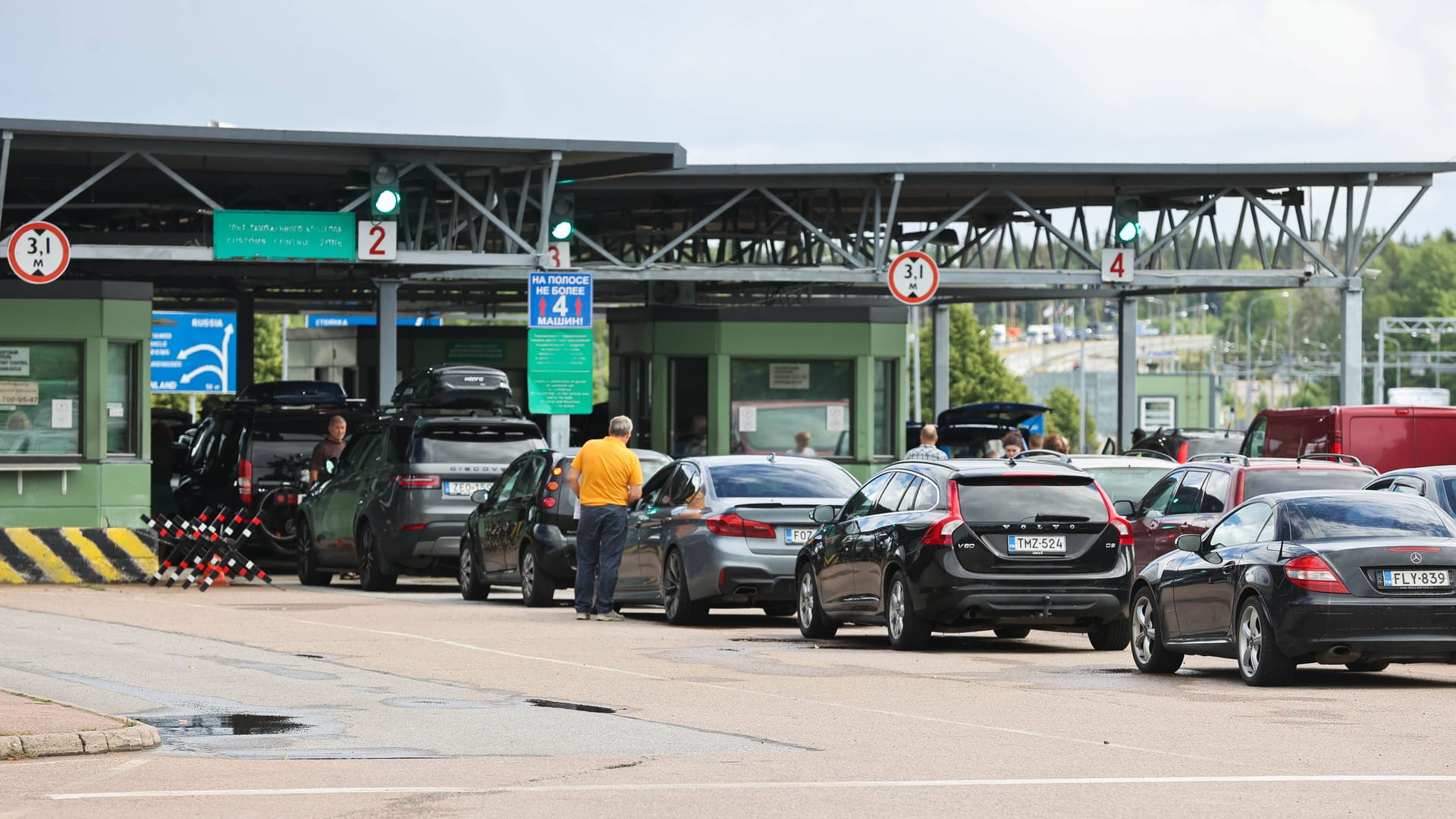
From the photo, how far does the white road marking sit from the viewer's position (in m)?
9.17

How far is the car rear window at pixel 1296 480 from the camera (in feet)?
58.6

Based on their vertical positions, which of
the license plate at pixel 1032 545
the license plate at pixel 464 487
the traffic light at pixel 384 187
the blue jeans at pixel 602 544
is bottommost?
the blue jeans at pixel 602 544

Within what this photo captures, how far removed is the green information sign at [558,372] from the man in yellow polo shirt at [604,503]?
3.71 meters

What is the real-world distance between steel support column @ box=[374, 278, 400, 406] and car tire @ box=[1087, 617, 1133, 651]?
15.3 meters

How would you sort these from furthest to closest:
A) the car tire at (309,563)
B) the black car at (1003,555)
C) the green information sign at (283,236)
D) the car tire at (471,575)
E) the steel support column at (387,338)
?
the steel support column at (387,338) → the green information sign at (283,236) → the car tire at (309,563) → the car tire at (471,575) → the black car at (1003,555)

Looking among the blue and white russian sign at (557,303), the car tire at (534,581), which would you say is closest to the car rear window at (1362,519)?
the car tire at (534,581)

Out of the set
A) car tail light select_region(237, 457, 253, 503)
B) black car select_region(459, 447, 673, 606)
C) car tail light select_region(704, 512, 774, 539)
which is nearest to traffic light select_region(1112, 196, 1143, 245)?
black car select_region(459, 447, 673, 606)

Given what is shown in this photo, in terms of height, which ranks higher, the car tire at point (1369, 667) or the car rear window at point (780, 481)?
the car rear window at point (780, 481)

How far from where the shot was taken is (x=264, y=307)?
5566 centimetres

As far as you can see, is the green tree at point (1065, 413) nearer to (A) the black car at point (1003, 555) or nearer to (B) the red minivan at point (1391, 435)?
(B) the red minivan at point (1391, 435)

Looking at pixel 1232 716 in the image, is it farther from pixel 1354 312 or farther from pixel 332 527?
pixel 1354 312

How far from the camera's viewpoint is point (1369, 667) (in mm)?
15039

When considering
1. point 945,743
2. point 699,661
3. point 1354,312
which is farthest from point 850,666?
point 1354,312

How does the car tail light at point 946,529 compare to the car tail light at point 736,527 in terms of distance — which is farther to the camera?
the car tail light at point 736,527
